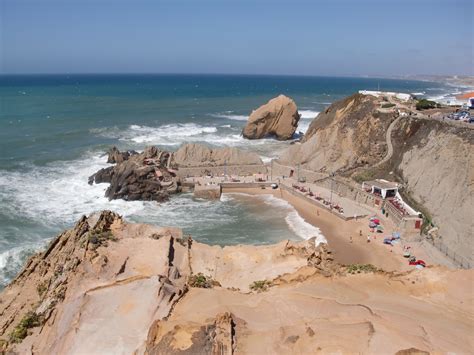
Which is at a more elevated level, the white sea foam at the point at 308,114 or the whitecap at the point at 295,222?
the whitecap at the point at 295,222

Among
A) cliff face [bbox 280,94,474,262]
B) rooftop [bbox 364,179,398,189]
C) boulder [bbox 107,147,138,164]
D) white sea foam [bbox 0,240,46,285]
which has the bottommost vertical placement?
white sea foam [bbox 0,240,46,285]

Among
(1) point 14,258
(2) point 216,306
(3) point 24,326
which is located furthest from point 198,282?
(1) point 14,258

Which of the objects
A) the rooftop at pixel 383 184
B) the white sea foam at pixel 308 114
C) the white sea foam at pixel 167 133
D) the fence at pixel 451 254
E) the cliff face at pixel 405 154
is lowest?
the white sea foam at pixel 308 114

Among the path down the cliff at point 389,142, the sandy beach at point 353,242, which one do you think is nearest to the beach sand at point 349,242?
the sandy beach at point 353,242

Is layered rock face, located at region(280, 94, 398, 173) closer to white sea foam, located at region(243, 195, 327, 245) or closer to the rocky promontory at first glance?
the rocky promontory

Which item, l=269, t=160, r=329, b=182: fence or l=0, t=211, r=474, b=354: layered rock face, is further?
l=269, t=160, r=329, b=182: fence

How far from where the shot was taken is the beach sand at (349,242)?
1303 inches

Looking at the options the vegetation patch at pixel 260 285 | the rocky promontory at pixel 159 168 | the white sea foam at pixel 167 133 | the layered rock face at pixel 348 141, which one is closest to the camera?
the vegetation patch at pixel 260 285

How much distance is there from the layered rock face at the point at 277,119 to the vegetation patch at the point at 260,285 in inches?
2115

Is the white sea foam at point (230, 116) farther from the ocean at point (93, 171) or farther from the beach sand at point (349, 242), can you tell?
the beach sand at point (349, 242)

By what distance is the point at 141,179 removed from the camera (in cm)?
4878

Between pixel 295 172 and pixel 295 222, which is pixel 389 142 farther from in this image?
pixel 295 222

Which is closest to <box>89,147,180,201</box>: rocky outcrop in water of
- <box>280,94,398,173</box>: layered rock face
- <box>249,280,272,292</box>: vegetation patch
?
<box>280,94,398,173</box>: layered rock face

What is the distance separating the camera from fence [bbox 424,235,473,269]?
31.2 m
